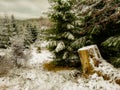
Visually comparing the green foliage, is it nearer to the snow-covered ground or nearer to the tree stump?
the snow-covered ground

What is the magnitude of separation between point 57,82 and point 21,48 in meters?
6.01

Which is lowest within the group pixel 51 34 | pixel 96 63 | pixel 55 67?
pixel 55 67

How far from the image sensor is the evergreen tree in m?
14.1

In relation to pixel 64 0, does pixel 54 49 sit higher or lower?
lower

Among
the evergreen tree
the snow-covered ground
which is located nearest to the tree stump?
the snow-covered ground

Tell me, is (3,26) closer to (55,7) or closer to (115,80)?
(55,7)

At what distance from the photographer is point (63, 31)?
583 inches

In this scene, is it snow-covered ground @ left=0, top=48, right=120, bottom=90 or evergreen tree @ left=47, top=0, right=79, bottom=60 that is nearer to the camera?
snow-covered ground @ left=0, top=48, right=120, bottom=90

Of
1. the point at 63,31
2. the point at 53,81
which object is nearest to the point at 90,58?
the point at 53,81

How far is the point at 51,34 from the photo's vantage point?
49.6ft

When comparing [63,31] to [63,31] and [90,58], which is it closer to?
[63,31]

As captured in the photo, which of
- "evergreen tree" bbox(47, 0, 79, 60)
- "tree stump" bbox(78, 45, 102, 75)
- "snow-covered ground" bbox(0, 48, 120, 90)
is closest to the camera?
"snow-covered ground" bbox(0, 48, 120, 90)

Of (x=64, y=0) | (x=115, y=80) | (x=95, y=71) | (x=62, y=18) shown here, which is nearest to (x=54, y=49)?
(x=62, y=18)

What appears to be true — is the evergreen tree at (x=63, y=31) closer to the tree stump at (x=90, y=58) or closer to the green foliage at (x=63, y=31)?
the green foliage at (x=63, y=31)
